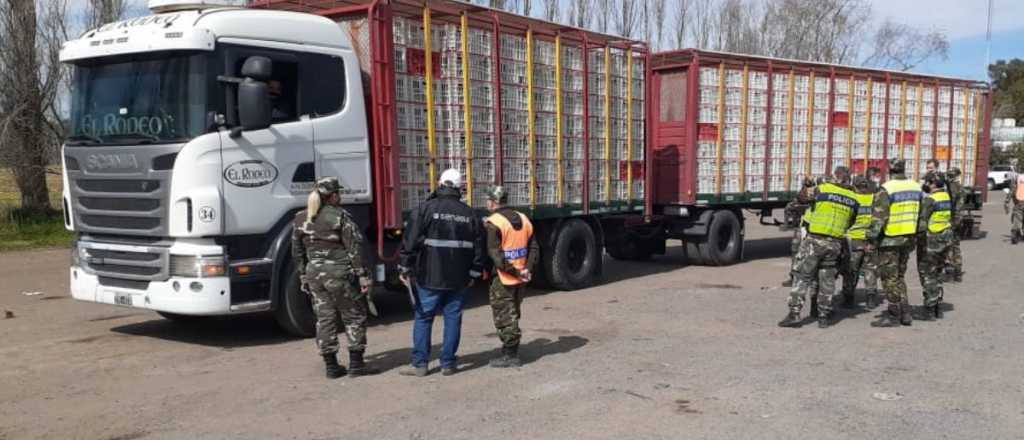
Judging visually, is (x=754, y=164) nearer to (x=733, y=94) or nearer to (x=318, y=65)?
(x=733, y=94)

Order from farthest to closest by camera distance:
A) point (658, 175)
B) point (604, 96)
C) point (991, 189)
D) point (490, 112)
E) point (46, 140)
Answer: point (991, 189), point (46, 140), point (658, 175), point (604, 96), point (490, 112)

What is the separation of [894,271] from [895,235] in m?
0.38

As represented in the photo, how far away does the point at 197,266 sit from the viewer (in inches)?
298

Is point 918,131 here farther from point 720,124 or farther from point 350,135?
point 350,135

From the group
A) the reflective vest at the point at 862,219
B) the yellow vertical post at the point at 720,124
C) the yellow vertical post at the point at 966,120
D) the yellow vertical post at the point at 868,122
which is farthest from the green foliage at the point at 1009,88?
the reflective vest at the point at 862,219

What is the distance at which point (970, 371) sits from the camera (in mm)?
6965

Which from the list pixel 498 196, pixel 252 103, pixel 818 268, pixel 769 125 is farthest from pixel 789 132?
pixel 252 103

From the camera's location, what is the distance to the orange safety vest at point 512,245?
23.4ft

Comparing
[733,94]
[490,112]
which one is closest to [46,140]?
[490,112]

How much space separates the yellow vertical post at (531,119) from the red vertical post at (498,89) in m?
0.50

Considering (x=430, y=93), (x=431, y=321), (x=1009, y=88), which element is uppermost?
(x=1009, y=88)

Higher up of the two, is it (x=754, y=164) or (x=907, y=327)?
(x=754, y=164)

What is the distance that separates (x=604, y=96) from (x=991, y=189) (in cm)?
4332

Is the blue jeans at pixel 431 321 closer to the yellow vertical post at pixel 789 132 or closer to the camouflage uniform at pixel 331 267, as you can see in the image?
the camouflage uniform at pixel 331 267
